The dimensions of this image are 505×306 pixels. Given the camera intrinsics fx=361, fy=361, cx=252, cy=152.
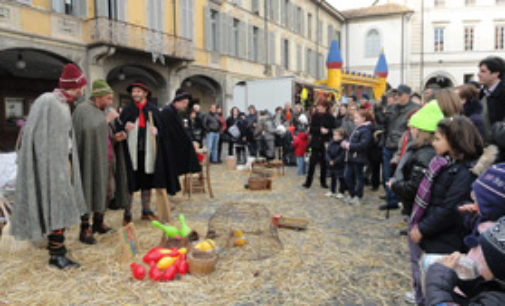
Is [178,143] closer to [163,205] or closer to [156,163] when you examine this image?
[156,163]

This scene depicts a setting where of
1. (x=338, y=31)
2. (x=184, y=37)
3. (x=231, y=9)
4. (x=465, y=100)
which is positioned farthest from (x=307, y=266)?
(x=338, y=31)

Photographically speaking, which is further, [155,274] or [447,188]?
[155,274]

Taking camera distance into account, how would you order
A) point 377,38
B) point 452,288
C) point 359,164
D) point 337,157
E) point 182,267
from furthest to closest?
point 377,38 < point 337,157 < point 359,164 < point 182,267 < point 452,288

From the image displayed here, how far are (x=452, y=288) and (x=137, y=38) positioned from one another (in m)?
14.8

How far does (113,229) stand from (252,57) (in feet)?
61.4

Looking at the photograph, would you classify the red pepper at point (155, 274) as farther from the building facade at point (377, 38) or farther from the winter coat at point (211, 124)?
the building facade at point (377, 38)

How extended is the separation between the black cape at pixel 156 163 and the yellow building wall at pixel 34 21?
9.06 metres

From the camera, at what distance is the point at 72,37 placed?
1274 cm

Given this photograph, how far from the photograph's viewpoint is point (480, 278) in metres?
1.39

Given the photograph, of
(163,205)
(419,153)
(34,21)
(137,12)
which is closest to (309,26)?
(137,12)

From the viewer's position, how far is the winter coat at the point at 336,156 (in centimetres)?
648

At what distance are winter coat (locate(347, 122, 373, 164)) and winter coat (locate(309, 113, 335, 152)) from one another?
1.21m

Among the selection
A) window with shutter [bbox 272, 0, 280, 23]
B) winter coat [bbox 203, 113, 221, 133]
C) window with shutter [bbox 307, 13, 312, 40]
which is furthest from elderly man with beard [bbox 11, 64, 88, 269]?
window with shutter [bbox 307, 13, 312, 40]

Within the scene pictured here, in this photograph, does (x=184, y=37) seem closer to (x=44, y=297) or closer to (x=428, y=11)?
(x=44, y=297)
